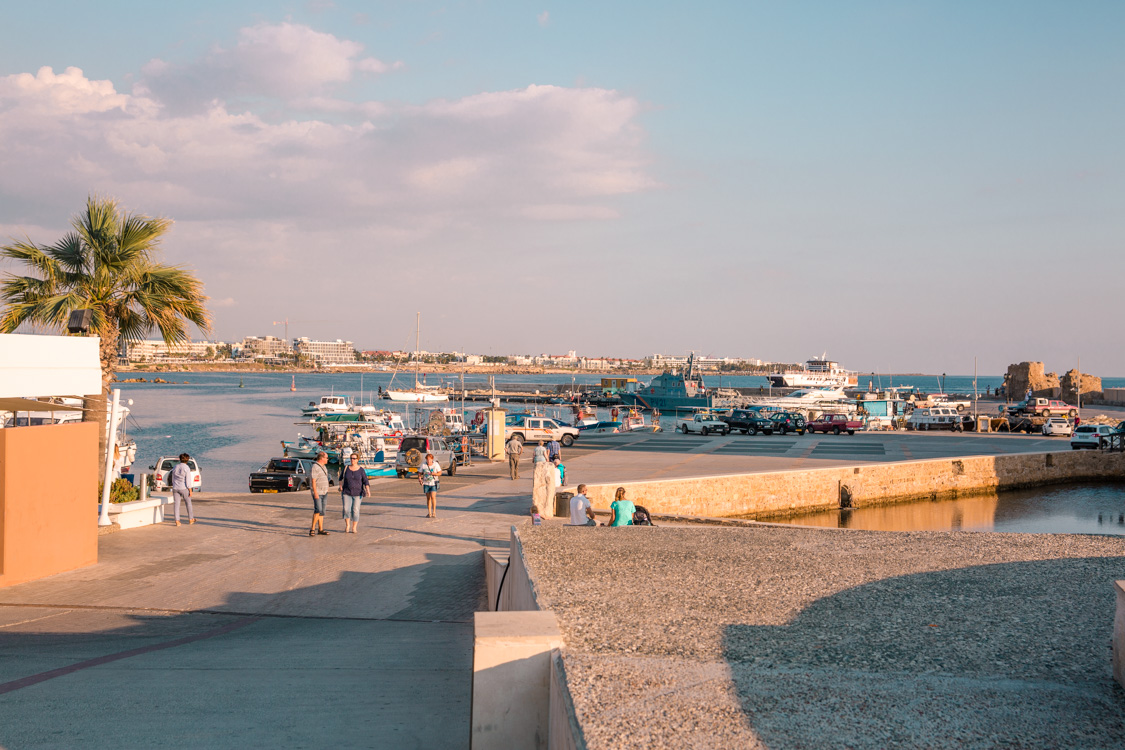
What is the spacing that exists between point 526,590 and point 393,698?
157 cm

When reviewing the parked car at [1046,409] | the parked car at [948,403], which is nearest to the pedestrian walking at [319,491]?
the parked car at [1046,409]

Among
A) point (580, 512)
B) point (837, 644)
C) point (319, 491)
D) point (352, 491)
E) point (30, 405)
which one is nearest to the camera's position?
→ point (837, 644)

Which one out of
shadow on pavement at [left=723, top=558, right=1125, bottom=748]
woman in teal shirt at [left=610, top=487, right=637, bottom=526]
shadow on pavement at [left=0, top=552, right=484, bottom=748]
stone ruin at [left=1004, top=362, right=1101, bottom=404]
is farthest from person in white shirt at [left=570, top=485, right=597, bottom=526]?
stone ruin at [left=1004, top=362, right=1101, bottom=404]

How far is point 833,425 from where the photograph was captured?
176ft

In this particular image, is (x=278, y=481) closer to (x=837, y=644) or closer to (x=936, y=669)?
(x=837, y=644)

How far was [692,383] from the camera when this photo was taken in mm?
99750

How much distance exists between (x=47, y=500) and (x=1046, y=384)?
120 m

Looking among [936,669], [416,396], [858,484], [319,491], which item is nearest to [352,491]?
[319,491]

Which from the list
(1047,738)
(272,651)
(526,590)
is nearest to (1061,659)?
(1047,738)

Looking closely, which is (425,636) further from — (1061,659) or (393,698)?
(1061,659)

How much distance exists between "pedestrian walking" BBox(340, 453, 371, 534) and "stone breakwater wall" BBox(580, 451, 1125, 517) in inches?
234

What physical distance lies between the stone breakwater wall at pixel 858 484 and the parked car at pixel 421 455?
8.83 metres

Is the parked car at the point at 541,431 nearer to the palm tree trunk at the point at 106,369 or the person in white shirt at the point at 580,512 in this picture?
the palm tree trunk at the point at 106,369

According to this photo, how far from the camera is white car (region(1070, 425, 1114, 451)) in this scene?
41.3m
